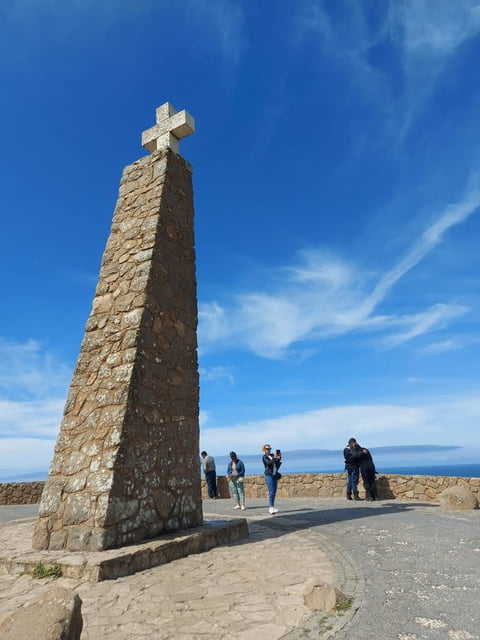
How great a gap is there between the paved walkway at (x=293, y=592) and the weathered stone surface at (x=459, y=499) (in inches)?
158

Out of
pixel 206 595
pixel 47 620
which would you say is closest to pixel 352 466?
pixel 206 595

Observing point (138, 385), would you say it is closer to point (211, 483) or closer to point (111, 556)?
point (111, 556)

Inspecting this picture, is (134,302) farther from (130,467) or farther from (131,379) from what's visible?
(130,467)

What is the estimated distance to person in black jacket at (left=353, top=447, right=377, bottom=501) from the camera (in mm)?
12516

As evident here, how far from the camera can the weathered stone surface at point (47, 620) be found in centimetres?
221

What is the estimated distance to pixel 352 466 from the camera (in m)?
12.8

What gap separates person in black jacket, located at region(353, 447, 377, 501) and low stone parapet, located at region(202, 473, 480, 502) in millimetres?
852

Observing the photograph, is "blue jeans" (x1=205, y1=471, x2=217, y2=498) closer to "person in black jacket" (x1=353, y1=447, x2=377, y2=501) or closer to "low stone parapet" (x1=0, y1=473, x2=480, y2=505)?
"low stone parapet" (x1=0, y1=473, x2=480, y2=505)

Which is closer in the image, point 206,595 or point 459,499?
point 206,595

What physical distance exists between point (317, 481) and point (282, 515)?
5.87 meters

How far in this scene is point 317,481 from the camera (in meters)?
15.4

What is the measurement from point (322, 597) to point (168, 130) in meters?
7.54

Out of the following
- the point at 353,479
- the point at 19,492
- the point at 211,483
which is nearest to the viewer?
the point at 353,479

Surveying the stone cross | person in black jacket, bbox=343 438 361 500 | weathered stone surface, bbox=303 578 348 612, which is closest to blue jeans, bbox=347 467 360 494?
person in black jacket, bbox=343 438 361 500
